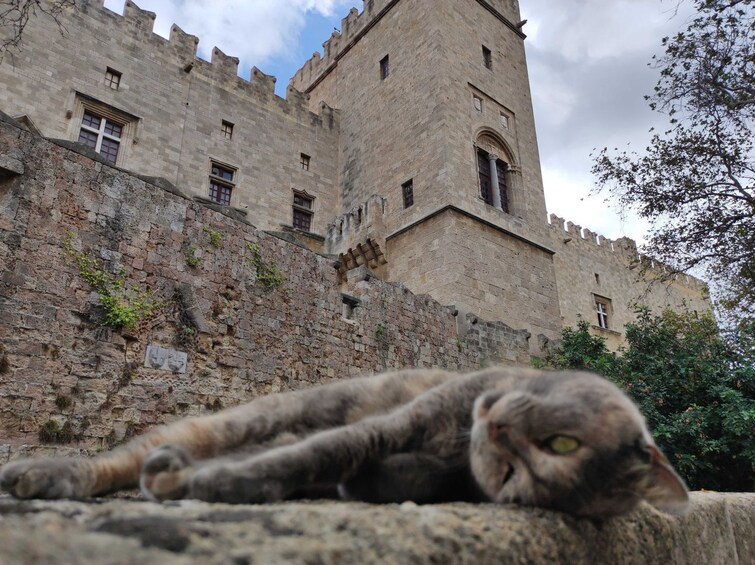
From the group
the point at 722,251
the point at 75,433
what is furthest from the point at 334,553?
the point at 722,251

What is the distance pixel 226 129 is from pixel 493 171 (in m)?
9.70

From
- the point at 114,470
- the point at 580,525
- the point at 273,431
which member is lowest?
the point at 580,525

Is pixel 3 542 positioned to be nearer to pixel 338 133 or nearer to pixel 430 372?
pixel 430 372

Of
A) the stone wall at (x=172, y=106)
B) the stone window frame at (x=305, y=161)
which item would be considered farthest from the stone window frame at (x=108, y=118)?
the stone window frame at (x=305, y=161)

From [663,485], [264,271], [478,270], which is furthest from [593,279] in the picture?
[663,485]

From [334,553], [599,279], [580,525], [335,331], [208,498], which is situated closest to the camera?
[334,553]

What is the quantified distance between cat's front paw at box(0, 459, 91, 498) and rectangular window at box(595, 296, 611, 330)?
87.7ft

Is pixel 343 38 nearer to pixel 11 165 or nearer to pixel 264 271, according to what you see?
pixel 264 271

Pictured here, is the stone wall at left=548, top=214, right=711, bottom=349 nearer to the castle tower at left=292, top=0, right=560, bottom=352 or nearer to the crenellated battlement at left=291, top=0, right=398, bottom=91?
the castle tower at left=292, top=0, right=560, bottom=352

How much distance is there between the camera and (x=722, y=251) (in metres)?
10.9

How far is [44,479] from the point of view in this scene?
1.39 meters

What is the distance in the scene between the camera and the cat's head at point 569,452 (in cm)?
136

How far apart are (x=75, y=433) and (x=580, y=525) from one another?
18.9 feet

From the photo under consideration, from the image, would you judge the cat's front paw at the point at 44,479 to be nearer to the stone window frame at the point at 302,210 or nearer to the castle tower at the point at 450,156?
the castle tower at the point at 450,156
